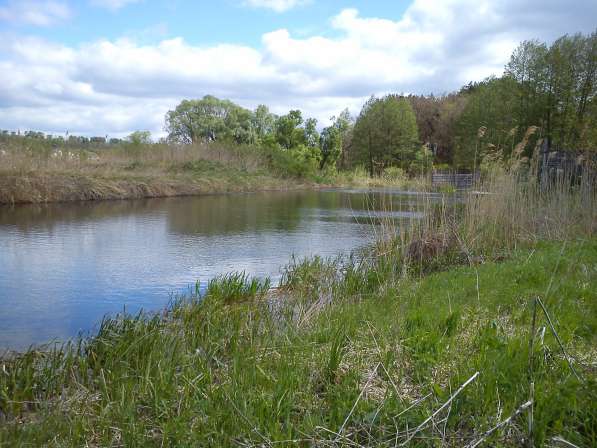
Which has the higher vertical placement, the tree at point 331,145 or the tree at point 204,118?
the tree at point 204,118

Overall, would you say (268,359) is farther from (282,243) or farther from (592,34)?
(592,34)

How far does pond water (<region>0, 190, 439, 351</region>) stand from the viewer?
216 inches

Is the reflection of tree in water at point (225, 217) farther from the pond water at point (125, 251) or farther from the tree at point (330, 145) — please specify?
the tree at point (330, 145)

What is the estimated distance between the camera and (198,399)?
2.67 meters

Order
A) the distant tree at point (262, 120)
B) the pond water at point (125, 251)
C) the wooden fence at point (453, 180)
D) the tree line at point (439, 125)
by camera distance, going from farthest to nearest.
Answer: the distant tree at point (262, 120) → the tree line at point (439, 125) → the wooden fence at point (453, 180) → the pond water at point (125, 251)

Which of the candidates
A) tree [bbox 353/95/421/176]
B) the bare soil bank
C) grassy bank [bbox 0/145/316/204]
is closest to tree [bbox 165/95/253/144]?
tree [bbox 353/95/421/176]

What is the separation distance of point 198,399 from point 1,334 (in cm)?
301

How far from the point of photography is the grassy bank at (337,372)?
7.31 ft

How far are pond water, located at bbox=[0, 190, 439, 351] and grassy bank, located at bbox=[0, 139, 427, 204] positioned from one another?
4.11ft

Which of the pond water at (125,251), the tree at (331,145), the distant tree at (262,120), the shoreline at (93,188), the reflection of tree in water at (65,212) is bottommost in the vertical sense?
the pond water at (125,251)

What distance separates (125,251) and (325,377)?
6.84 meters

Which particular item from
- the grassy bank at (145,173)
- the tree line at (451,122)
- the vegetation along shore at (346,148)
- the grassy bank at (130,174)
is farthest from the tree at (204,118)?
the grassy bank at (130,174)

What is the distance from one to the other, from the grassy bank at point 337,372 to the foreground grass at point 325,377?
11 mm

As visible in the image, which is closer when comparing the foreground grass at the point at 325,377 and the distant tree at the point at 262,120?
the foreground grass at the point at 325,377
